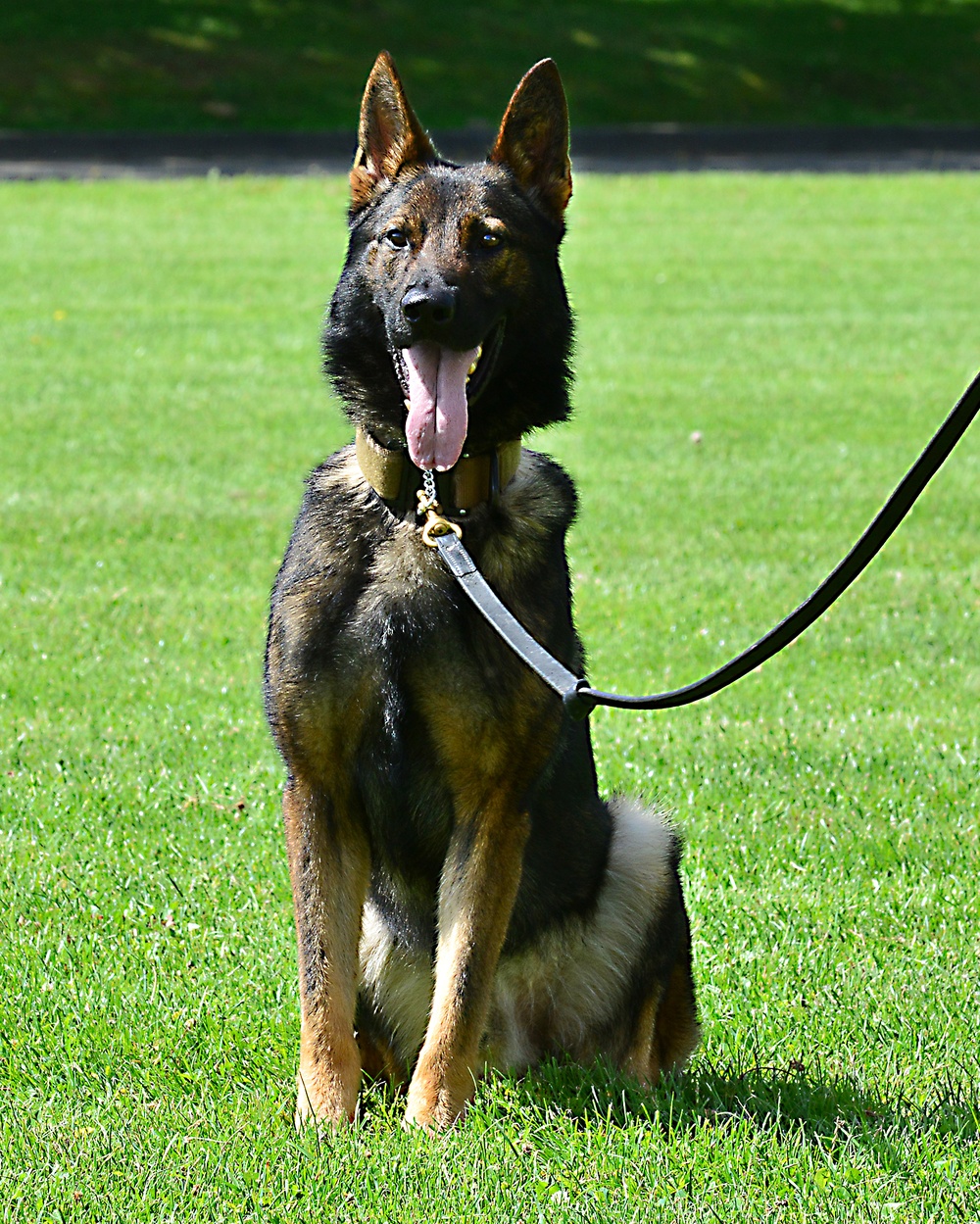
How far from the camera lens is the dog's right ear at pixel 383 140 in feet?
10.7

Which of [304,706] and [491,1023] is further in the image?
[491,1023]

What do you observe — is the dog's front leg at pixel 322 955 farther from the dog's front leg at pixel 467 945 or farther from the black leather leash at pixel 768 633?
the black leather leash at pixel 768 633

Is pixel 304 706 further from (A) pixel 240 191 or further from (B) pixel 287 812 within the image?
(A) pixel 240 191

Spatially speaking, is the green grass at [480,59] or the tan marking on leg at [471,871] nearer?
the tan marking on leg at [471,871]

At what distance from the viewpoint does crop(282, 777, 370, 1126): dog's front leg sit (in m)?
3.03

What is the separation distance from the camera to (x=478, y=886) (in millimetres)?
2984

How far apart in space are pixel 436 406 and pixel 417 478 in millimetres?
201

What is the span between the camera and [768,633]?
9.32 feet

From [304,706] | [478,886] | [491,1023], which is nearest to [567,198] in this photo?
[304,706]

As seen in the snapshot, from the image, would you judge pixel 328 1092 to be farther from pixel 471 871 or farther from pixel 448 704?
pixel 448 704

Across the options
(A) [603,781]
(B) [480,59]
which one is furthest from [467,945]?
(B) [480,59]

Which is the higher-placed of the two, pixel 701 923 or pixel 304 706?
pixel 304 706

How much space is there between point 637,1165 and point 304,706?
1085mm

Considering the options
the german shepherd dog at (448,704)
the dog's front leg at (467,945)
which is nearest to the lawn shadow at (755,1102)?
the german shepherd dog at (448,704)
